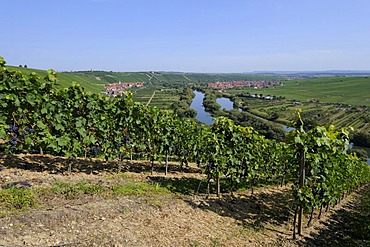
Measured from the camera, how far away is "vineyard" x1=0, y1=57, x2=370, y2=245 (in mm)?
9922

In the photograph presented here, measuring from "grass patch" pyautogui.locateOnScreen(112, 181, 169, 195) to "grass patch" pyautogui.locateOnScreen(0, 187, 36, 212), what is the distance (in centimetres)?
274

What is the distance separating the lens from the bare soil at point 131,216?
23.1ft

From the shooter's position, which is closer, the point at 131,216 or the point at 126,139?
the point at 131,216

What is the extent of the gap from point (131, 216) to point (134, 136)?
6408 mm

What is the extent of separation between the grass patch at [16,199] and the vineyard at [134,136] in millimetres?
2559

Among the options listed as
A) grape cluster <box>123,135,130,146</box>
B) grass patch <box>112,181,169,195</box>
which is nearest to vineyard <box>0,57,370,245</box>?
grape cluster <box>123,135,130,146</box>

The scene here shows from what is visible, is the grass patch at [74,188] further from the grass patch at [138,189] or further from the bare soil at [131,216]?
the grass patch at [138,189]

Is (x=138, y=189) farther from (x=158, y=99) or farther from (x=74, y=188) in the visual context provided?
(x=158, y=99)

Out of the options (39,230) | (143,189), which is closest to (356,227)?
(143,189)

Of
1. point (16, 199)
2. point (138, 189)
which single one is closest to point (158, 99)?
point (138, 189)

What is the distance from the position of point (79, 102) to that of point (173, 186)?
5.33 meters

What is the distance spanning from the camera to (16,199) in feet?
26.3

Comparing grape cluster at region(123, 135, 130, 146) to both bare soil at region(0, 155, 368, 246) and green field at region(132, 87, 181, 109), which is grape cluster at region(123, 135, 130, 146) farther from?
green field at region(132, 87, 181, 109)

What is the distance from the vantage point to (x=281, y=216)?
1283cm
